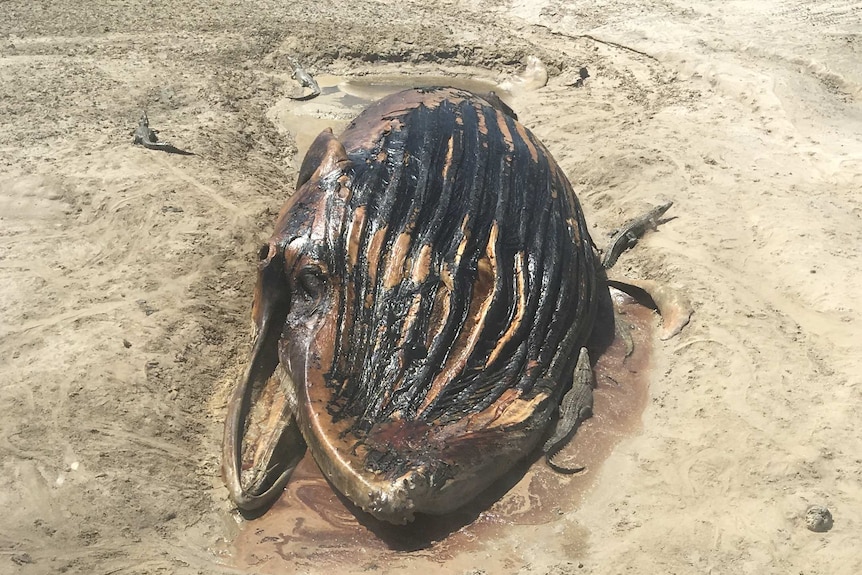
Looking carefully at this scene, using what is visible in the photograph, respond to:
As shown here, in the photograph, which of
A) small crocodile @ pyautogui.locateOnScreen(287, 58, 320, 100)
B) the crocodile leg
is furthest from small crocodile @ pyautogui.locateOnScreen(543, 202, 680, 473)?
small crocodile @ pyautogui.locateOnScreen(287, 58, 320, 100)

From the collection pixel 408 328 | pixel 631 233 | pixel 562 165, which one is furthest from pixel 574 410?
pixel 562 165

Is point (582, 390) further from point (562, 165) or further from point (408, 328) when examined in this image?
point (562, 165)

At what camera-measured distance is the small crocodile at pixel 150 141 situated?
27.3 feet

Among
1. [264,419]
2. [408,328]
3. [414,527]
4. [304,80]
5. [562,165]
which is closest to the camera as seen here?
[414,527]

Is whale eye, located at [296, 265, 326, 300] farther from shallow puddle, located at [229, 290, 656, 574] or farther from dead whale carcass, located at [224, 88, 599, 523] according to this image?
shallow puddle, located at [229, 290, 656, 574]

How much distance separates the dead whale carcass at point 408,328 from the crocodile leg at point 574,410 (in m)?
0.09

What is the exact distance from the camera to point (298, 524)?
192 inches

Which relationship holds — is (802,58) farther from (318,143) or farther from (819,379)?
(318,143)

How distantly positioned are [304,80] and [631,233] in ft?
18.6

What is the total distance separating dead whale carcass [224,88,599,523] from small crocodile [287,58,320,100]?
4.61m

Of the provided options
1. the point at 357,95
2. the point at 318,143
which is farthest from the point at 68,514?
the point at 357,95

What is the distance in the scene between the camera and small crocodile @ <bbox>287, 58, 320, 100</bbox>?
1076 cm

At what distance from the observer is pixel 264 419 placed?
5359 millimetres

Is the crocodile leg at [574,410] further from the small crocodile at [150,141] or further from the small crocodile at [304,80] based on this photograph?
the small crocodile at [304,80]
